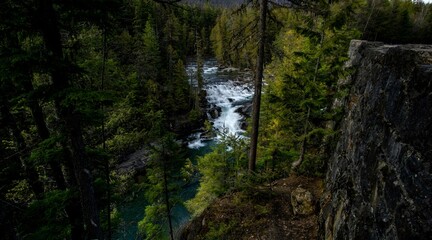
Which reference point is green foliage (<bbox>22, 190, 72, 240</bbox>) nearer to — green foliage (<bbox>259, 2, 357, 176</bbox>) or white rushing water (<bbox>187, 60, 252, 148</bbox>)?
green foliage (<bbox>259, 2, 357, 176</bbox>)

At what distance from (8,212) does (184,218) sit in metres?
15.0

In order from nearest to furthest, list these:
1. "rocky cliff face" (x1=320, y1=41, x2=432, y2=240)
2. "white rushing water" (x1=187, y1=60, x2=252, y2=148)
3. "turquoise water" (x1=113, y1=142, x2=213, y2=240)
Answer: "rocky cliff face" (x1=320, y1=41, x2=432, y2=240) → "turquoise water" (x1=113, y1=142, x2=213, y2=240) → "white rushing water" (x1=187, y1=60, x2=252, y2=148)

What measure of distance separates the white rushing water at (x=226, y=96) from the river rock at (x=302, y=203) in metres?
20.9

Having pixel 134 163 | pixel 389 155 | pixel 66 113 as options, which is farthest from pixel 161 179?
pixel 134 163

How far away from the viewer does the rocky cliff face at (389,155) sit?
353 centimetres

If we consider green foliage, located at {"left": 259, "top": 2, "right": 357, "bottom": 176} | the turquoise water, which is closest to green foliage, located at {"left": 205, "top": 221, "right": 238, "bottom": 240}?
green foliage, located at {"left": 259, "top": 2, "right": 357, "bottom": 176}

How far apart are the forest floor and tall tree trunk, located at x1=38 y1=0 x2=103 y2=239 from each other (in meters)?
5.66

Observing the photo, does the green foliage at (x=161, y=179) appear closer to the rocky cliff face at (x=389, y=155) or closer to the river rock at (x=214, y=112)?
the rocky cliff face at (x=389, y=155)

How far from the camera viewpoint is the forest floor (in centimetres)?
948

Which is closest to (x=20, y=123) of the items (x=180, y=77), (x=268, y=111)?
(x=268, y=111)

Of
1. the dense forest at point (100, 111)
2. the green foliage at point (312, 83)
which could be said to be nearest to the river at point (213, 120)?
the dense forest at point (100, 111)

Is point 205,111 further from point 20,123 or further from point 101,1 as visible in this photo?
point 101,1

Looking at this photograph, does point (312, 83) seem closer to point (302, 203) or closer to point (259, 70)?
point (259, 70)

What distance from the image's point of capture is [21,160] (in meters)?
9.60
